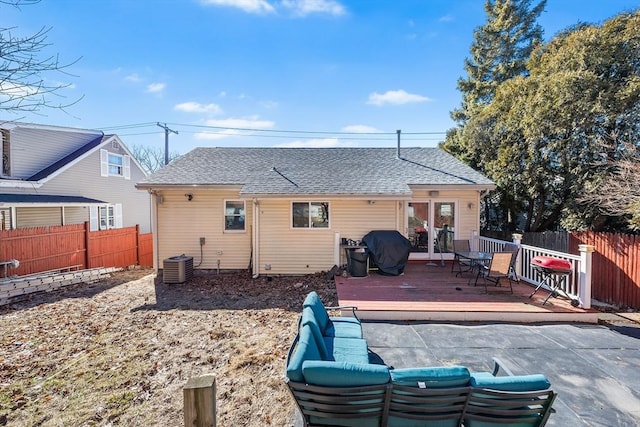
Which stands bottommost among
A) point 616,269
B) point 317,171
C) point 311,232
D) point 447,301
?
point 447,301

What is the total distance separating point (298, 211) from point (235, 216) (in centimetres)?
224

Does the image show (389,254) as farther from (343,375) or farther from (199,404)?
(199,404)

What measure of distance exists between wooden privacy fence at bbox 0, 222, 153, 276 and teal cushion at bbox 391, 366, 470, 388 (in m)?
11.8

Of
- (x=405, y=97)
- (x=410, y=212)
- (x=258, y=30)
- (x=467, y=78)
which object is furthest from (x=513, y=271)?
(x=467, y=78)

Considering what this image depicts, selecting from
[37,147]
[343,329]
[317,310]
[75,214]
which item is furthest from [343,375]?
[37,147]

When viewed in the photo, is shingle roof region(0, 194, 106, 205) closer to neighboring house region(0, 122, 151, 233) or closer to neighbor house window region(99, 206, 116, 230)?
neighboring house region(0, 122, 151, 233)

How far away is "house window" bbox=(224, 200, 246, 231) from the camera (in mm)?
10258

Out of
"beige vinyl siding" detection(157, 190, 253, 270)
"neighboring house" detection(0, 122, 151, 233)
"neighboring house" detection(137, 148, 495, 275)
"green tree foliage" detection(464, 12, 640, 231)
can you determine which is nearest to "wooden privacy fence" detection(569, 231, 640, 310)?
"neighboring house" detection(137, 148, 495, 275)

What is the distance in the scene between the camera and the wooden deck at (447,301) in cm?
570

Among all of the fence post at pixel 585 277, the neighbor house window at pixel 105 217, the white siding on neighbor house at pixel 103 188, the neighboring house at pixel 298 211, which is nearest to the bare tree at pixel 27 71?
the neighboring house at pixel 298 211

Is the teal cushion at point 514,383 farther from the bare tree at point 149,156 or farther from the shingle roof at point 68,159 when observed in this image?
the bare tree at point 149,156

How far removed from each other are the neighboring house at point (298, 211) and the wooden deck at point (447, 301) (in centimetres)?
192

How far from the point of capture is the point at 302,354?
A: 8.38ft

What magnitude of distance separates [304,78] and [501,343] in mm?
12872
